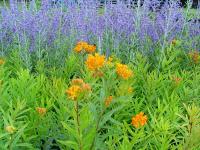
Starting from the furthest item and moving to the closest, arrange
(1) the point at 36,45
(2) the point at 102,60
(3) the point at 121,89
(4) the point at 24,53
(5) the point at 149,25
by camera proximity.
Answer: (5) the point at 149,25 → (1) the point at 36,45 → (4) the point at 24,53 → (3) the point at 121,89 → (2) the point at 102,60

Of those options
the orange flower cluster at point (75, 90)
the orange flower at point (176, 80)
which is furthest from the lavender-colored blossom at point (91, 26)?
the orange flower cluster at point (75, 90)

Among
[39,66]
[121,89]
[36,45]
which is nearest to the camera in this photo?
[121,89]

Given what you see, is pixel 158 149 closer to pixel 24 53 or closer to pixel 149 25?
A: pixel 24 53

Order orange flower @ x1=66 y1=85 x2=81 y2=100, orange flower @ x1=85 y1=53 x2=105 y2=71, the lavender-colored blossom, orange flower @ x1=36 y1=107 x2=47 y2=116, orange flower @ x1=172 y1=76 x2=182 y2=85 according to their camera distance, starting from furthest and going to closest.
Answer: the lavender-colored blossom
orange flower @ x1=172 y1=76 x2=182 y2=85
orange flower @ x1=36 y1=107 x2=47 y2=116
orange flower @ x1=85 y1=53 x2=105 y2=71
orange flower @ x1=66 y1=85 x2=81 y2=100

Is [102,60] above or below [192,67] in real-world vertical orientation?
above

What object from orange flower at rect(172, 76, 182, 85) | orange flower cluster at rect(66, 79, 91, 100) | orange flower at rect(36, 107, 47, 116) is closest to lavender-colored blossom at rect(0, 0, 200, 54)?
orange flower at rect(172, 76, 182, 85)

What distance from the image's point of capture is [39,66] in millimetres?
3148

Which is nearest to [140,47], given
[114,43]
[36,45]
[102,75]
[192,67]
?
[114,43]

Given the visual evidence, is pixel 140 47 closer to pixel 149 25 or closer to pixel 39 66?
pixel 149 25

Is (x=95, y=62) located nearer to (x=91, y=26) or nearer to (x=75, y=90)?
(x=75, y=90)

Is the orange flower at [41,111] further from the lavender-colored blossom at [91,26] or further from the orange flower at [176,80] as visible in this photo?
the lavender-colored blossom at [91,26]

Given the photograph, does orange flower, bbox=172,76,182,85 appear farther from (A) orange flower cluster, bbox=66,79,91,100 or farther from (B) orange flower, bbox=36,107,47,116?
(A) orange flower cluster, bbox=66,79,91,100

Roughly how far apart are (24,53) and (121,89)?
168 cm

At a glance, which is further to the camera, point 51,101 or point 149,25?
point 149,25
